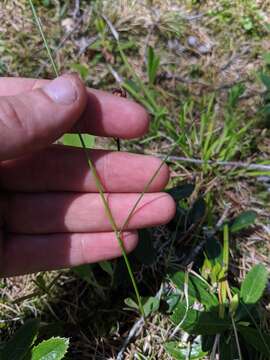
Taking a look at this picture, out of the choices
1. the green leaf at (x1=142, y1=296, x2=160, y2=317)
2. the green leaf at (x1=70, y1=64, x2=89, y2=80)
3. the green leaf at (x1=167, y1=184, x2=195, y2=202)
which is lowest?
the green leaf at (x1=142, y1=296, x2=160, y2=317)

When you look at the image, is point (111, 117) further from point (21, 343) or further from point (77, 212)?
point (21, 343)

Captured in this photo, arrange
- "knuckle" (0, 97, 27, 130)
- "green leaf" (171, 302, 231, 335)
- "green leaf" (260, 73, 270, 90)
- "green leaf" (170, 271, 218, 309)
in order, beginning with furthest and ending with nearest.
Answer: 1. "green leaf" (260, 73, 270, 90)
2. "green leaf" (170, 271, 218, 309)
3. "green leaf" (171, 302, 231, 335)
4. "knuckle" (0, 97, 27, 130)

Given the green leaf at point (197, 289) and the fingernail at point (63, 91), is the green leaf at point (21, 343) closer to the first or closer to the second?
the green leaf at point (197, 289)

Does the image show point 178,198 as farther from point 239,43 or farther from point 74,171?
point 239,43

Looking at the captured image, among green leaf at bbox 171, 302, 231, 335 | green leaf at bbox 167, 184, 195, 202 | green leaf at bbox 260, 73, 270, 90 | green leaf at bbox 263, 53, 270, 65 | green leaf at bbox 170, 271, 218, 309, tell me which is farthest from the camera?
green leaf at bbox 263, 53, 270, 65

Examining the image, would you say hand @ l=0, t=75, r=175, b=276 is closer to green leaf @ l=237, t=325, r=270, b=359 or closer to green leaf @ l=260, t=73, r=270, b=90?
green leaf @ l=237, t=325, r=270, b=359

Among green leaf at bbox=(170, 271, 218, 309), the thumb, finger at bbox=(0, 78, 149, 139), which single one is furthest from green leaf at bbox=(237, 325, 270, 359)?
the thumb
